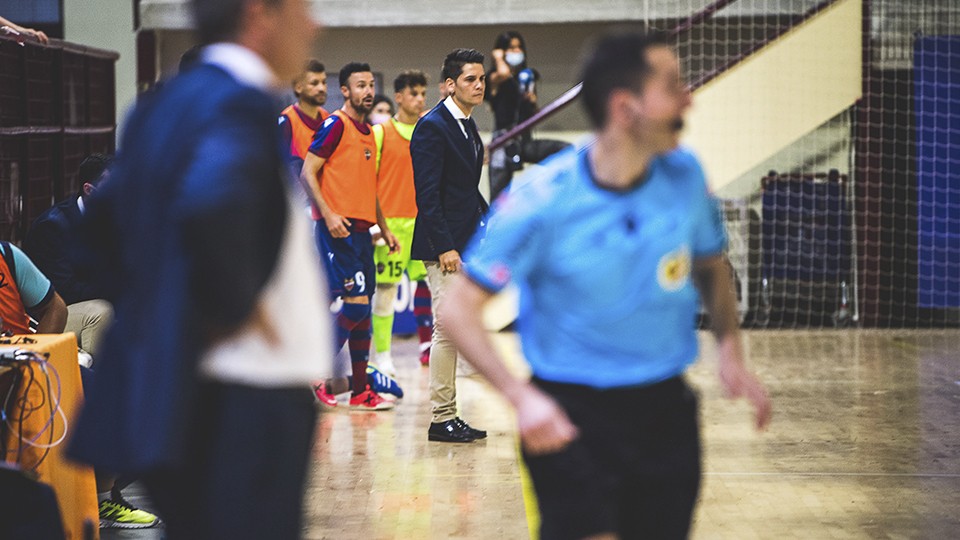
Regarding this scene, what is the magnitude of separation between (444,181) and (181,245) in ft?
15.3

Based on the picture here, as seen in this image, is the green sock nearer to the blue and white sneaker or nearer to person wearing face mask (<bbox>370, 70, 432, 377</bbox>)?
person wearing face mask (<bbox>370, 70, 432, 377</bbox>)

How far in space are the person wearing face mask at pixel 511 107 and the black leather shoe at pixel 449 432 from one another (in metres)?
4.91

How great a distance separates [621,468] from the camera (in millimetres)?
2883

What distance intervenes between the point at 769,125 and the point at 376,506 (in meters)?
7.39

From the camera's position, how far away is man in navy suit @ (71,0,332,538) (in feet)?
7.75

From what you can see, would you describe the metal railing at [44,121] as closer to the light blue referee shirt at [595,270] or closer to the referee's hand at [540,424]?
the light blue referee shirt at [595,270]

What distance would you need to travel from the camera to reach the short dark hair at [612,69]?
2824 millimetres

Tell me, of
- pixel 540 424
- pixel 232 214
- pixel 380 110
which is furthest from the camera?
pixel 380 110

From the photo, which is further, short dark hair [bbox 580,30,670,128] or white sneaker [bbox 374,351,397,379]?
white sneaker [bbox 374,351,397,379]

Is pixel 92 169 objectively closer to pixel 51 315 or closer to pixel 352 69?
pixel 51 315

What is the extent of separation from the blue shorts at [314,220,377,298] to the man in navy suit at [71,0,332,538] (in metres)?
5.23

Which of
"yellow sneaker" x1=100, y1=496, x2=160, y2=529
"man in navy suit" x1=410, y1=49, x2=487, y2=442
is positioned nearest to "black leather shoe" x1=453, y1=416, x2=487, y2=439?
"man in navy suit" x1=410, y1=49, x2=487, y2=442

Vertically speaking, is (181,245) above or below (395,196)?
below

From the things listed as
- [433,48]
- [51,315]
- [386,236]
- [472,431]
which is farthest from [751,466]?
[433,48]
